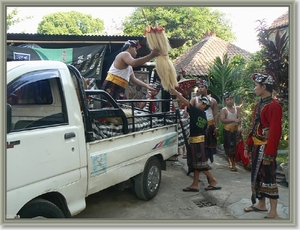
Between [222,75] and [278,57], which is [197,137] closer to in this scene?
[278,57]

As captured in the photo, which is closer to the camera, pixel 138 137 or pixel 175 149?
pixel 138 137

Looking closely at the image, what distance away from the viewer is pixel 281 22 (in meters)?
3.92

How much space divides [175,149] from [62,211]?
2.56 metres

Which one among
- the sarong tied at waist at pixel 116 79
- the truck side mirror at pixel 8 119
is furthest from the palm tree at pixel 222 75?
the truck side mirror at pixel 8 119

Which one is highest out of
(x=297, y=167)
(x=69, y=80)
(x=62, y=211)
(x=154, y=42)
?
(x=154, y=42)

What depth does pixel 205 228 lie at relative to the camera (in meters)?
3.30

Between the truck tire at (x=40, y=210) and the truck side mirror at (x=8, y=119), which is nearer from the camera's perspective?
the truck side mirror at (x=8, y=119)

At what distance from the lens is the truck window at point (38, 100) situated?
8.79 ft

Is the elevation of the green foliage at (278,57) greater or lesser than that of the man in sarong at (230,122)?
greater

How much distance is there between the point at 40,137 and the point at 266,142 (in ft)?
8.11

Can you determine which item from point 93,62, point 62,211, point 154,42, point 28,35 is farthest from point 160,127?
point 28,35

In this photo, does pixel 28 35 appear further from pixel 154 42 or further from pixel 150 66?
pixel 154 42

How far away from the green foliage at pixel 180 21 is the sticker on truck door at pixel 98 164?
193 centimetres

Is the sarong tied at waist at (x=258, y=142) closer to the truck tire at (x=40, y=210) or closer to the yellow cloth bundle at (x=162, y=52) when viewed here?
the yellow cloth bundle at (x=162, y=52)
